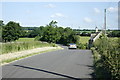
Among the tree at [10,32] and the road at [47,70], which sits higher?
the tree at [10,32]

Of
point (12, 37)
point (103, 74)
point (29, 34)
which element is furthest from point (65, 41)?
point (103, 74)

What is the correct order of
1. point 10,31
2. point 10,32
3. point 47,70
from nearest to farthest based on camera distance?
point 47,70, point 10,32, point 10,31

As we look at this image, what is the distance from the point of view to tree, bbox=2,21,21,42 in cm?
7919

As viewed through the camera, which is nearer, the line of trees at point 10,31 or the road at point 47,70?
the road at point 47,70

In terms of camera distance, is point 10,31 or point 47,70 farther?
point 10,31

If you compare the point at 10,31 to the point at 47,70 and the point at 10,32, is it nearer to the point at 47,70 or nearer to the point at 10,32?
the point at 10,32

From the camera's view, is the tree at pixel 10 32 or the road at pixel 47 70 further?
the tree at pixel 10 32

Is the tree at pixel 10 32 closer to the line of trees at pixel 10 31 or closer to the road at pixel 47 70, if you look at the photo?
the line of trees at pixel 10 31

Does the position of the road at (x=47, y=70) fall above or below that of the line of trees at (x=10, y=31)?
below

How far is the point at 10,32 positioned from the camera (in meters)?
80.8

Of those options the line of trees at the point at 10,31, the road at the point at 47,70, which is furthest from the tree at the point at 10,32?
the road at the point at 47,70

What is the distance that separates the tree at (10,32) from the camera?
7919 cm

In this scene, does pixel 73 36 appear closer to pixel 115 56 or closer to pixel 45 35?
pixel 45 35

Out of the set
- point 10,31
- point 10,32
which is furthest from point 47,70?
point 10,31
